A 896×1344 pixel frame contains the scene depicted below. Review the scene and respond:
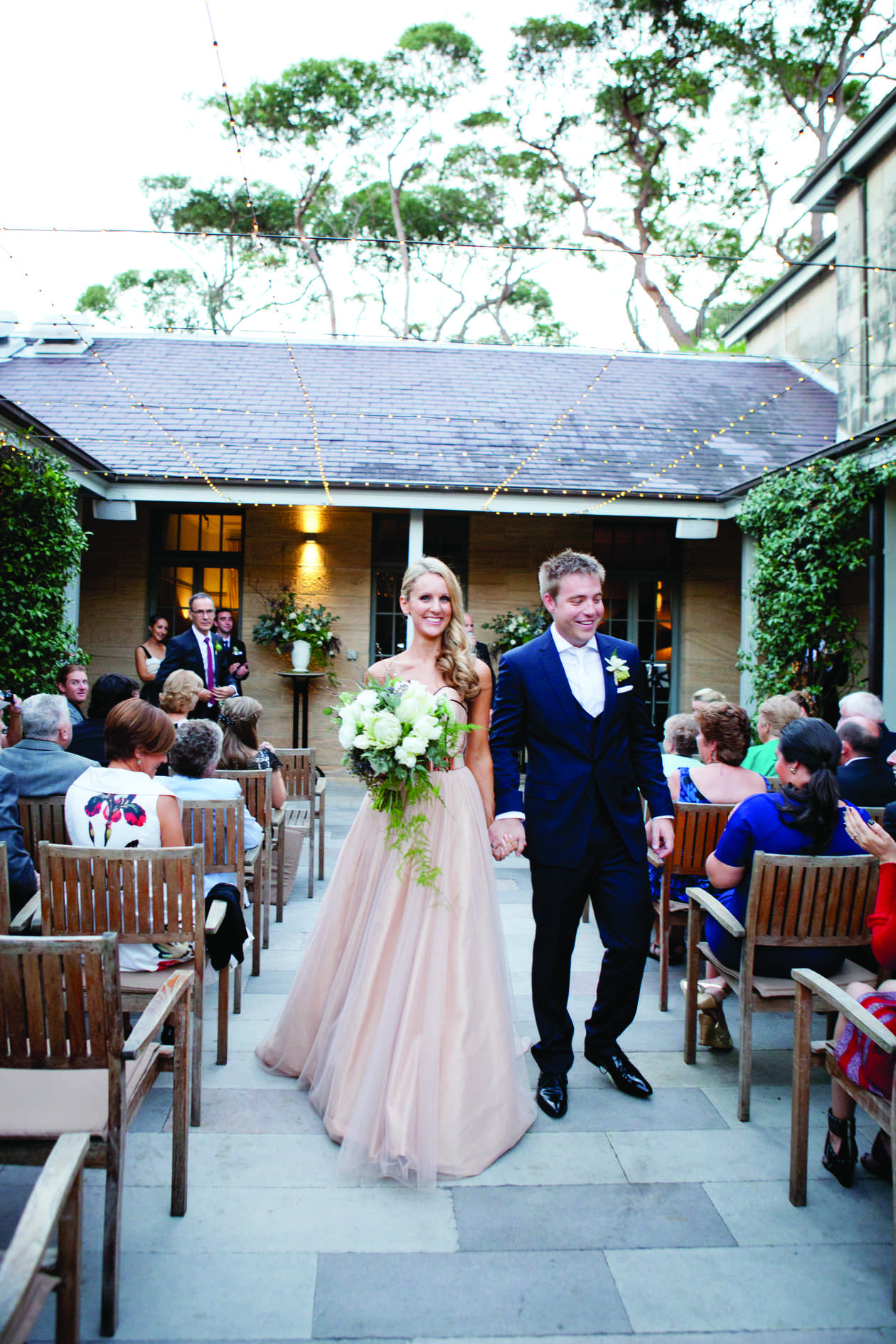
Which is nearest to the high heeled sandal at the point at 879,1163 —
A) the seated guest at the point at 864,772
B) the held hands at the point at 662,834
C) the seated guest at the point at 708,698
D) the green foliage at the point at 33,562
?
the held hands at the point at 662,834

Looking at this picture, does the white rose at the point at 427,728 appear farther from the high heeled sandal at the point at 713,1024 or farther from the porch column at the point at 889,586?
the porch column at the point at 889,586

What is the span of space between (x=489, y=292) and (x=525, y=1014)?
22770 mm

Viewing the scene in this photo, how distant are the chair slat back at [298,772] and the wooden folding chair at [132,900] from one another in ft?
10.2

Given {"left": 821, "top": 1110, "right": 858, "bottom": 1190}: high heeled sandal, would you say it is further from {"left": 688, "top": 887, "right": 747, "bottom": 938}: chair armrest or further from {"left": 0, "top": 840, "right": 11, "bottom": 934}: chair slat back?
{"left": 0, "top": 840, "right": 11, "bottom": 934}: chair slat back

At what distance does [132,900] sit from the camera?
298 centimetres

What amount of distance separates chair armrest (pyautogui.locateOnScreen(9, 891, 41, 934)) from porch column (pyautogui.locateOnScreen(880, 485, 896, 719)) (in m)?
6.86

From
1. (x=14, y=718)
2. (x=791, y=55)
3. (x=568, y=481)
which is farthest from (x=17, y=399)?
(x=791, y=55)

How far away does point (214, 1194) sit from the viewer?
2561 millimetres

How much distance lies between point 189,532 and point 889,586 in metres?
7.69

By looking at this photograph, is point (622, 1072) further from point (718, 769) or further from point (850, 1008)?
point (718, 769)

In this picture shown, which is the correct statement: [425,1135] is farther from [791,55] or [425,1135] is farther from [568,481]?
[791,55]

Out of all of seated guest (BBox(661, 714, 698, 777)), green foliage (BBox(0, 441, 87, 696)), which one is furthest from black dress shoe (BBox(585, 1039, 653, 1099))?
green foliage (BBox(0, 441, 87, 696))

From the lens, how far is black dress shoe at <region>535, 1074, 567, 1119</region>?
305 centimetres

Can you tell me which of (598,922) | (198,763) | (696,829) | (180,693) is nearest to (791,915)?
(598,922)
